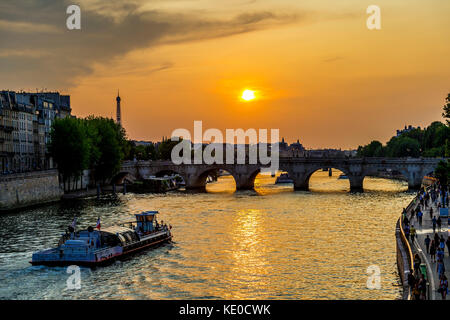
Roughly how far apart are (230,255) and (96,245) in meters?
8.83

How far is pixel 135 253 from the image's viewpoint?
4178 cm

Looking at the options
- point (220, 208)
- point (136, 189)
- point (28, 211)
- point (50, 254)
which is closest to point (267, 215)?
point (220, 208)

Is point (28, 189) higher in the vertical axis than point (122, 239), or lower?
higher

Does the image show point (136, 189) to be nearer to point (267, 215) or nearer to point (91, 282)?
point (267, 215)

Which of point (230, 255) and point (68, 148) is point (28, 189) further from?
point (230, 255)

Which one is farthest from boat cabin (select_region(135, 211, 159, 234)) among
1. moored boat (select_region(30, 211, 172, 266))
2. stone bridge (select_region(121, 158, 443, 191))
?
stone bridge (select_region(121, 158, 443, 191))

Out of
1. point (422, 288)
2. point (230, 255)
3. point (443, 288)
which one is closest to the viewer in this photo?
point (443, 288)

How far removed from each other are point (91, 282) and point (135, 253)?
28.0 feet

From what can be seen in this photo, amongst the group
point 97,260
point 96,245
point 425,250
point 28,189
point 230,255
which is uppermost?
point 28,189

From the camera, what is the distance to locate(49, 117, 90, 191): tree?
8412cm

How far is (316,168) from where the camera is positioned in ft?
344

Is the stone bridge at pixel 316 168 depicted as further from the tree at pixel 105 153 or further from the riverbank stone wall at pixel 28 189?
the riverbank stone wall at pixel 28 189

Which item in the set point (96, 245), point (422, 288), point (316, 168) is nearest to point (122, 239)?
point (96, 245)

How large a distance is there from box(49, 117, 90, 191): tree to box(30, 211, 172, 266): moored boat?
41677 mm
